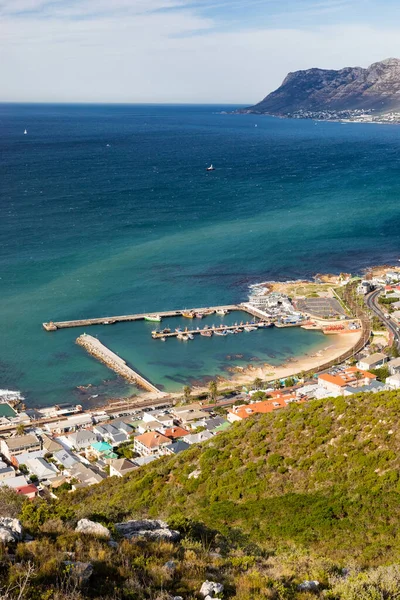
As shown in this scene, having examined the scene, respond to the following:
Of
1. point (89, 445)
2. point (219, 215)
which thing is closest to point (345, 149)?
point (219, 215)

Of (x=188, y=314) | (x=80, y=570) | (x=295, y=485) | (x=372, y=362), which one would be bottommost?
(x=372, y=362)

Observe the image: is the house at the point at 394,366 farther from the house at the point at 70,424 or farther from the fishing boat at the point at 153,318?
the fishing boat at the point at 153,318

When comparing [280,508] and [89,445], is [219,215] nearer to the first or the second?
[89,445]

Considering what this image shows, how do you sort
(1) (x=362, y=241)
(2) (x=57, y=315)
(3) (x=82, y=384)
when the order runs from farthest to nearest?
(1) (x=362, y=241) < (2) (x=57, y=315) < (3) (x=82, y=384)

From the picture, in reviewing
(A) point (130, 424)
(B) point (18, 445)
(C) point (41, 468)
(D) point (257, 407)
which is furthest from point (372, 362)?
(B) point (18, 445)

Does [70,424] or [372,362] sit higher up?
[372,362]

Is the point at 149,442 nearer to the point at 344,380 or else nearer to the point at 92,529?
the point at 344,380
